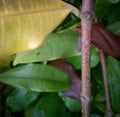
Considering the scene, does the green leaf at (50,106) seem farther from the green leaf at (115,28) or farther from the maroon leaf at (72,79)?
the green leaf at (115,28)

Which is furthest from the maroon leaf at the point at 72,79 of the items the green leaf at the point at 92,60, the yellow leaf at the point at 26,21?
the yellow leaf at the point at 26,21

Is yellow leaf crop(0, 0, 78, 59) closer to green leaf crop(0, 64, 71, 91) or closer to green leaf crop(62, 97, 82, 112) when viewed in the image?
green leaf crop(0, 64, 71, 91)

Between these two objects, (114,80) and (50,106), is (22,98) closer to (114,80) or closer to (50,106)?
(50,106)

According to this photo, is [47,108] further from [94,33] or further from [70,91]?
[94,33]

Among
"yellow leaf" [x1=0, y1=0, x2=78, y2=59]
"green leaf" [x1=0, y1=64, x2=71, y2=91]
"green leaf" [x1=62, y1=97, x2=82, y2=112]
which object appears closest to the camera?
"yellow leaf" [x1=0, y1=0, x2=78, y2=59]

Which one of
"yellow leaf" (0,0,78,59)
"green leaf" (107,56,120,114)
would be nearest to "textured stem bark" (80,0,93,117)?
"yellow leaf" (0,0,78,59)

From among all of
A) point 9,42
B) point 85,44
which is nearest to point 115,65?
point 85,44
